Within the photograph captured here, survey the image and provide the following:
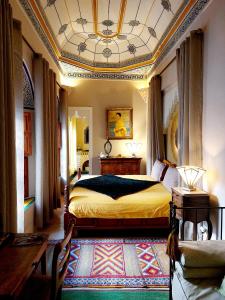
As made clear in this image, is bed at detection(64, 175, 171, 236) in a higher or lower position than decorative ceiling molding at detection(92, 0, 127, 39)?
lower

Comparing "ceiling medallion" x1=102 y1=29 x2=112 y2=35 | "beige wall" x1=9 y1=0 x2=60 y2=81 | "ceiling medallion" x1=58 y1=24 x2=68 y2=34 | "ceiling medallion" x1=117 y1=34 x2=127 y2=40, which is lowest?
"beige wall" x1=9 y1=0 x2=60 y2=81

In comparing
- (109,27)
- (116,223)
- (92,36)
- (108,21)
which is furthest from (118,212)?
(92,36)

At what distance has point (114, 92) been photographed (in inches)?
270

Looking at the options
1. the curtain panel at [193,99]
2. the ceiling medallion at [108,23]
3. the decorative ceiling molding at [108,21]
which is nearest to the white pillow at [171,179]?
the curtain panel at [193,99]

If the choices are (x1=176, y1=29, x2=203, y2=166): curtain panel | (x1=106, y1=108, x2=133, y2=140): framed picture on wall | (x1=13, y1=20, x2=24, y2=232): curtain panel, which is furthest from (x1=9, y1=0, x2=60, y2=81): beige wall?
(x1=106, y1=108, x2=133, y2=140): framed picture on wall

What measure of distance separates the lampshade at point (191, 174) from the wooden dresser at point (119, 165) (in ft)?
12.0

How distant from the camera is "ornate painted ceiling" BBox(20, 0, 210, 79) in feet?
12.7

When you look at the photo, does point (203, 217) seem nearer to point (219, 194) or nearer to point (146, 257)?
point (219, 194)

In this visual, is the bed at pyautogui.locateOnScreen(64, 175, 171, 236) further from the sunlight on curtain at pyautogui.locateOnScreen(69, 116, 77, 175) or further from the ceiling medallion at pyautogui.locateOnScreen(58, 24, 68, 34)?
the sunlight on curtain at pyautogui.locateOnScreen(69, 116, 77, 175)

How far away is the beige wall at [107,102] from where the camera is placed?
6793 millimetres

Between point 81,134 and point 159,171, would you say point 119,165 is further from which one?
point 81,134

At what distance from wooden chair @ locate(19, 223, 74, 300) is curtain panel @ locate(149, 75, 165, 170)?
3946mm

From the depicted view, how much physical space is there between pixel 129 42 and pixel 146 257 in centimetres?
503

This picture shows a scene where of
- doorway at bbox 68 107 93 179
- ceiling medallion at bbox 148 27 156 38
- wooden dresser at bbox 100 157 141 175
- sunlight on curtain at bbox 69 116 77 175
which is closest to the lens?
ceiling medallion at bbox 148 27 156 38
